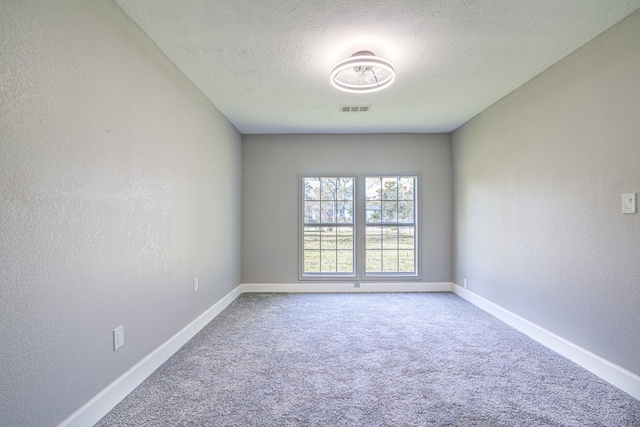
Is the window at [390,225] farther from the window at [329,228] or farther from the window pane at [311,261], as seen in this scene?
the window pane at [311,261]

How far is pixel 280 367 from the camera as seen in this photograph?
7.65 ft

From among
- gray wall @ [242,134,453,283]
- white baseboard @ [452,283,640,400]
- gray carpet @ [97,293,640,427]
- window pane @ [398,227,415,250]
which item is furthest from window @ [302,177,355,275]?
white baseboard @ [452,283,640,400]

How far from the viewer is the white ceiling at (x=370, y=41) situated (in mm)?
1937

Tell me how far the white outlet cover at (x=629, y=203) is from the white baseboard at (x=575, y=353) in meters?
1.02

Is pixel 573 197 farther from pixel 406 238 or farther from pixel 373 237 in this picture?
pixel 373 237

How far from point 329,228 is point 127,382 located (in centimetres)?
328

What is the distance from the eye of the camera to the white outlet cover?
1972 millimetres

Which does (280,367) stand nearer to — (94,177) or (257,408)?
(257,408)

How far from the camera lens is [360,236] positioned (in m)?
4.77

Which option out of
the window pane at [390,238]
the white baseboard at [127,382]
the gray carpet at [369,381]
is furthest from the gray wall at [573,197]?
the white baseboard at [127,382]

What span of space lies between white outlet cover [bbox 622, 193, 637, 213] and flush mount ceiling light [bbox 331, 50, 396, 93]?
1.76 meters

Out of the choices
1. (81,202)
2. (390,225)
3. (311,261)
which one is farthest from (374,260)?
(81,202)

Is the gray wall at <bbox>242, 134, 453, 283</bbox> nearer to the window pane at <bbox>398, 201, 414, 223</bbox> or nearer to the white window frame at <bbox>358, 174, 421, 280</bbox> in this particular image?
the white window frame at <bbox>358, 174, 421, 280</bbox>

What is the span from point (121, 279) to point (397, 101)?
3035 mm
